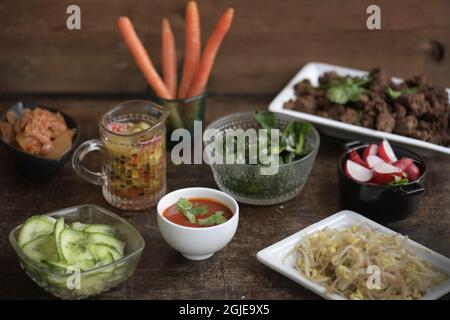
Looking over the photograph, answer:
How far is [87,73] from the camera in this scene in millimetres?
2775

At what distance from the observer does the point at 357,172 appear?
6.67ft

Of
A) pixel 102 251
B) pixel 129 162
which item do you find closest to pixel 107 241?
pixel 102 251

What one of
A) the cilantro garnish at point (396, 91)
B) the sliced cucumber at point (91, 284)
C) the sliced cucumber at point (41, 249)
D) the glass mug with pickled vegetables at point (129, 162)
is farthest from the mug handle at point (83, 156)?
the cilantro garnish at point (396, 91)

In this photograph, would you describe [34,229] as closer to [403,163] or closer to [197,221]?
[197,221]

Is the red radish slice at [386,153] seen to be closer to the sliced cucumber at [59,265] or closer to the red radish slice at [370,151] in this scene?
the red radish slice at [370,151]

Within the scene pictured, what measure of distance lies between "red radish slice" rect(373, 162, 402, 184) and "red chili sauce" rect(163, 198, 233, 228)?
1.45ft

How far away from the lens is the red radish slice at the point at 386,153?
207 cm

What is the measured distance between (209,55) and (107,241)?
90cm

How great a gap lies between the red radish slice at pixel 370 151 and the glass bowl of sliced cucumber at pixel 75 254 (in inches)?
29.1

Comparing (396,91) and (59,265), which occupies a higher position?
(396,91)

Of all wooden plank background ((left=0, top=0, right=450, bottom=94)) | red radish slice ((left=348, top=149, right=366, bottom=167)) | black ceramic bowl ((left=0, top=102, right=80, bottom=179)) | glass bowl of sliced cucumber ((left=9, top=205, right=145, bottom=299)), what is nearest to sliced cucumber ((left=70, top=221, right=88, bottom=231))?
glass bowl of sliced cucumber ((left=9, top=205, right=145, bottom=299))

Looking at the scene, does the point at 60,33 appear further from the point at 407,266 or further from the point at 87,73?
the point at 407,266

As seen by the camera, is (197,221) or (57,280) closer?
(57,280)
